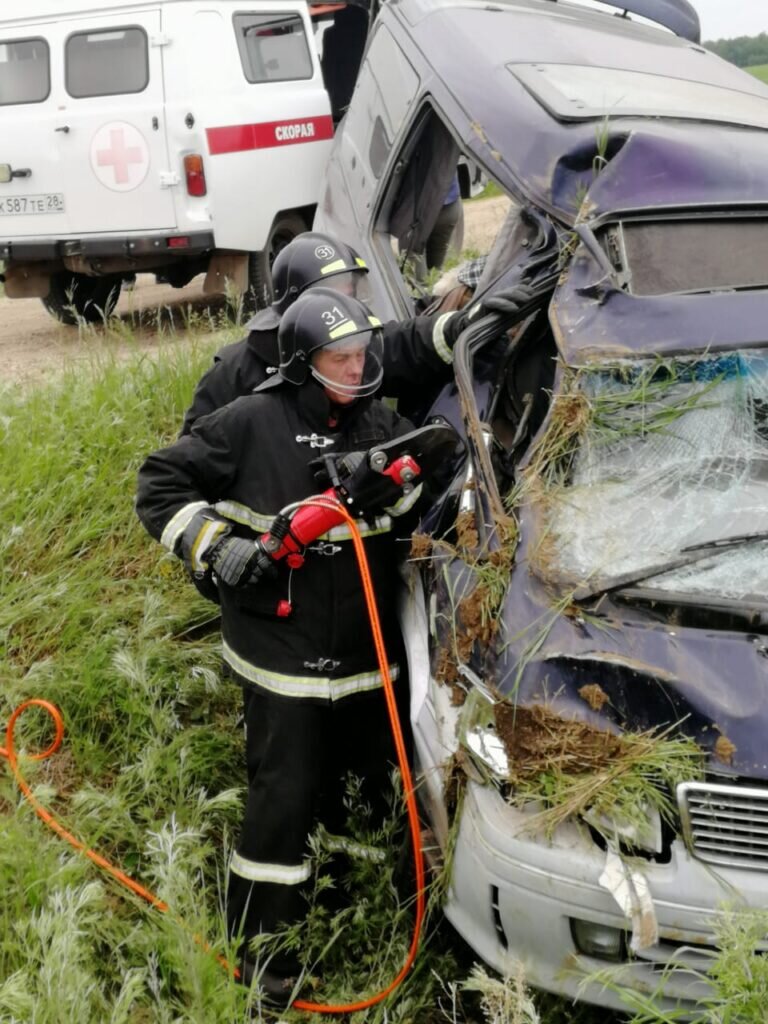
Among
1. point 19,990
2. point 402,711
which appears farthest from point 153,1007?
point 402,711

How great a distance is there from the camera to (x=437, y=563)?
2.76 m

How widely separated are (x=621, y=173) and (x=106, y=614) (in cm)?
217

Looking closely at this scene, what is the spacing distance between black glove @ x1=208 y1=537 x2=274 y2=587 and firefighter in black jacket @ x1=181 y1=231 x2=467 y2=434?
0.70 metres

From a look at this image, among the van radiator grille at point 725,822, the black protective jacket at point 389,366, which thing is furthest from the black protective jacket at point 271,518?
the van radiator grille at point 725,822

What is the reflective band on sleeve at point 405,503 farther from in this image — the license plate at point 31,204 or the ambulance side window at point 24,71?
the ambulance side window at point 24,71

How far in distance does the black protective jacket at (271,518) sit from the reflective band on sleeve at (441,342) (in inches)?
15.1

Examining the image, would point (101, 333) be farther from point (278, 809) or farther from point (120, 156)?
point (278, 809)

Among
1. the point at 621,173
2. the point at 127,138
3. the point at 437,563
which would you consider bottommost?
the point at 127,138

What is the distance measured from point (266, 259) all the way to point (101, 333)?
1.39 metres

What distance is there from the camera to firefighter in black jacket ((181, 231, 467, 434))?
332cm

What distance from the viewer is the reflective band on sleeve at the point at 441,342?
3.28 m

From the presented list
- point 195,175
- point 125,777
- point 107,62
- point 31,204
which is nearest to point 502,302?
point 125,777

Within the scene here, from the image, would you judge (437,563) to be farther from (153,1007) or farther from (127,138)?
(127,138)

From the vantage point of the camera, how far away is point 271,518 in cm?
292
